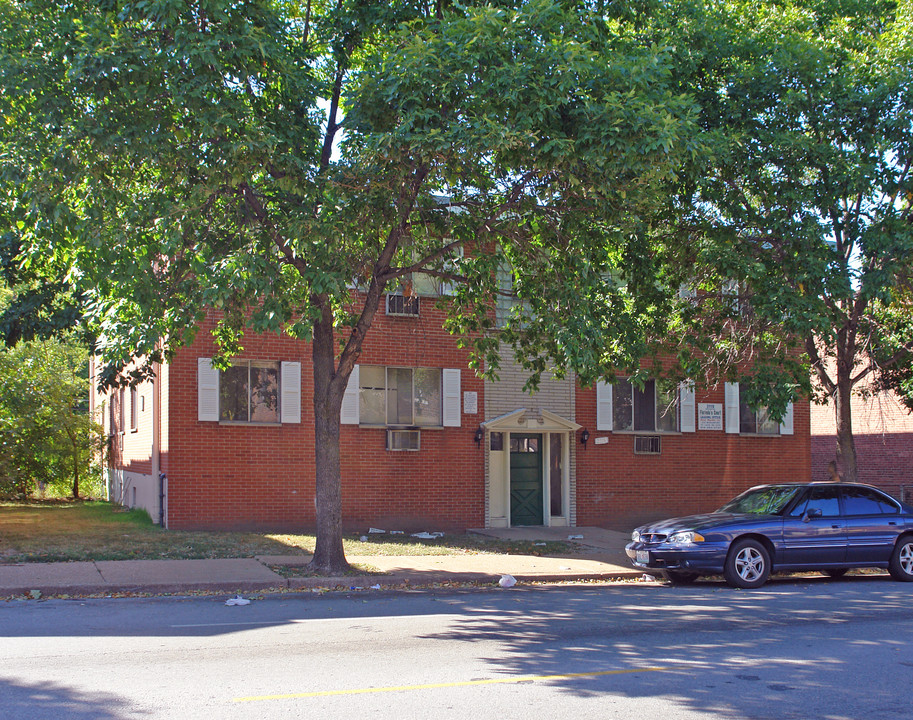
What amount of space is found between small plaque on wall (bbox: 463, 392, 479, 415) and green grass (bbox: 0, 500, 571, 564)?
3.01m

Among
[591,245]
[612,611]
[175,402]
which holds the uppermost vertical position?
[591,245]

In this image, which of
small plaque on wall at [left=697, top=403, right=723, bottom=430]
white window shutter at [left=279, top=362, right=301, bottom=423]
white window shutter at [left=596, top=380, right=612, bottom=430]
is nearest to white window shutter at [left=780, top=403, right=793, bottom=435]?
small plaque on wall at [left=697, top=403, right=723, bottom=430]

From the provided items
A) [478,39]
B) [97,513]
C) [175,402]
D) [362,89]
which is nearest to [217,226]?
[362,89]

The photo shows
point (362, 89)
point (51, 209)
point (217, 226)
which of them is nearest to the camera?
point (51, 209)

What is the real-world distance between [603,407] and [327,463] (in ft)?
31.7

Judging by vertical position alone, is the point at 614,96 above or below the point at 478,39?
below

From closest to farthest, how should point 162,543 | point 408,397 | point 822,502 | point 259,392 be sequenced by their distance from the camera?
1. point 822,502
2. point 162,543
3. point 259,392
4. point 408,397

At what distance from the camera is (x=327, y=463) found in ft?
41.4

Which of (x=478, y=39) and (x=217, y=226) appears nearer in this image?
(x=478, y=39)

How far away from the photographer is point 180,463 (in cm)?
1694

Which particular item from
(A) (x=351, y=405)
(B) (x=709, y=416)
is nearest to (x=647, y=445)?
(B) (x=709, y=416)

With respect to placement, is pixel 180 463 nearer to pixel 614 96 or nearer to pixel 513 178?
pixel 513 178

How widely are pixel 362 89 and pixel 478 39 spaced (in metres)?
1.55

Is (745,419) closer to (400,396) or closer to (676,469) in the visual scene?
(676,469)
